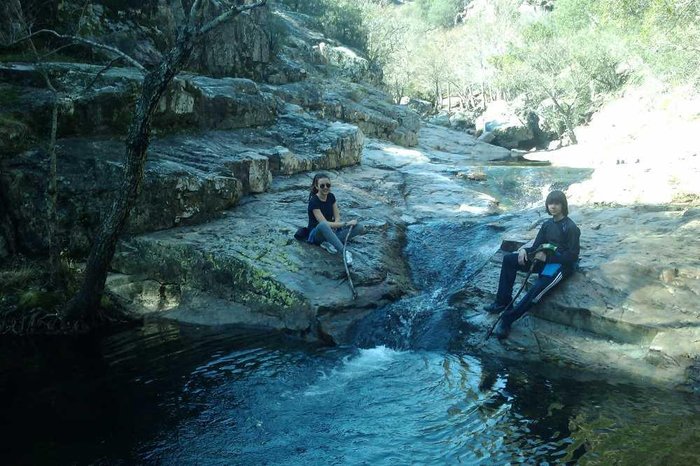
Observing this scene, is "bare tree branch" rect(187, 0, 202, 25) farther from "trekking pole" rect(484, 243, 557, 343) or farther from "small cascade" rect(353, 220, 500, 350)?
"trekking pole" rect(484, 243, 557, 343)

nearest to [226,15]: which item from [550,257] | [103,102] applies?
[103,102]

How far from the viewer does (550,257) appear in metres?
7.82

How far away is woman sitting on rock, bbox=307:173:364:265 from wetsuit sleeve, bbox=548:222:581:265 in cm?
380

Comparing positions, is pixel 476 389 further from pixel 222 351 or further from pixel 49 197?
pixel 49 197

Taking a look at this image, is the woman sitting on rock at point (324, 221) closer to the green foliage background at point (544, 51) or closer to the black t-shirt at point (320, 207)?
the black t-shirt at point (320, 207)

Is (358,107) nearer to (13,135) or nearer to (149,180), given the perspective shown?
(149,180)

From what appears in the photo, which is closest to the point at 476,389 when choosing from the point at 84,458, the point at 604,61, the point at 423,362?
the point at 423,362

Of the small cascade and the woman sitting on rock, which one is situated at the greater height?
the woman sitting on rock

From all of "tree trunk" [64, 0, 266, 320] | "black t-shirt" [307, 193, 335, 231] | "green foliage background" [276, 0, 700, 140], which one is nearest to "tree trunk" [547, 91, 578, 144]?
"green foliage background" [276, 0, 700, 140]

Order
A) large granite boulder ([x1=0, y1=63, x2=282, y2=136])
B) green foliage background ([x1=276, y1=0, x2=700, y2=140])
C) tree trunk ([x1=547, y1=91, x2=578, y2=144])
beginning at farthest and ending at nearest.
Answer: tree trunk ([x1=547, y1=91, x2=578, y2=144])
green foliage background ([x1=276, y1=0, x2=700, y2=140])
large granite boulder ([x1=0, y1=63, x2=282, y2=136])

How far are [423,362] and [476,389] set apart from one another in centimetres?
106

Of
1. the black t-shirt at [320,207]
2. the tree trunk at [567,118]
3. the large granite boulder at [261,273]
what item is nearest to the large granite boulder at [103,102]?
the large granite boulder at [261,273]

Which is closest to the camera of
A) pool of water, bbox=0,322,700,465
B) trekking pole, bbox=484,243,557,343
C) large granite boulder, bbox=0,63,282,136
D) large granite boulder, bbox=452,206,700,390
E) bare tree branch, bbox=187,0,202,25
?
pool of water, bbox=0,322,700,465

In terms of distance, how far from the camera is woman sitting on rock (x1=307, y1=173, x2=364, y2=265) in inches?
393
